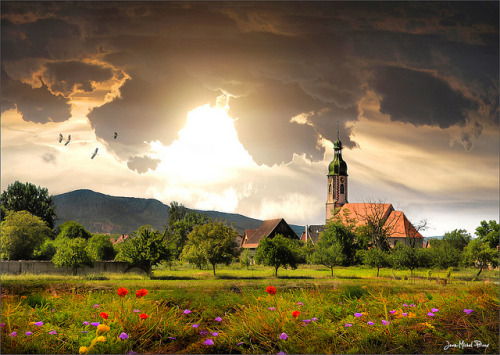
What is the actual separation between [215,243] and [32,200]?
2382 cm

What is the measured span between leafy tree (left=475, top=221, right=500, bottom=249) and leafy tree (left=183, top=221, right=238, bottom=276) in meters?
22.4

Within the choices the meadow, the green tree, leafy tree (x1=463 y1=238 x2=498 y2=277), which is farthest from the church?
the green tree

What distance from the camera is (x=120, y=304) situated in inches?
278

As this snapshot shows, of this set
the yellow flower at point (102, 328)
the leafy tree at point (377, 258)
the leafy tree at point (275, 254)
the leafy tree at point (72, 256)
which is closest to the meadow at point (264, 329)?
the yellow flower at point (102, 328)

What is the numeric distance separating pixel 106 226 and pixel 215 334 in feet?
126

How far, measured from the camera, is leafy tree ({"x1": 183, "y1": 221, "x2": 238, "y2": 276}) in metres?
35.8

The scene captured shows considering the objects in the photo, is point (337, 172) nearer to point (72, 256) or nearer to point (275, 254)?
point (275, 254)

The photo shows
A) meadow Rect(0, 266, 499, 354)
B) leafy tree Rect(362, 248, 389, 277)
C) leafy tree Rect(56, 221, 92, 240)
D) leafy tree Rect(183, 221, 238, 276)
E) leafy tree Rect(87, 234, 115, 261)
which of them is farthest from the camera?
leafy tree Rect(56, 221, 92, 240)

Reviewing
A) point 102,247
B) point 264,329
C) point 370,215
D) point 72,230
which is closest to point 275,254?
point 370,215

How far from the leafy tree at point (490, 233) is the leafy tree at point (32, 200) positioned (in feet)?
144

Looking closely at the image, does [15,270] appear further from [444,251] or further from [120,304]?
[444,251]

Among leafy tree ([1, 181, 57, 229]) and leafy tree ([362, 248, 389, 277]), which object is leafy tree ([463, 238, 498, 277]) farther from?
leafy tree ([1, 181, 57, 229])

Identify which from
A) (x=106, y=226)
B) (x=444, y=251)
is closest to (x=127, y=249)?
A: (x=106, y=226)

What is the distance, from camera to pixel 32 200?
4653 centimetres
